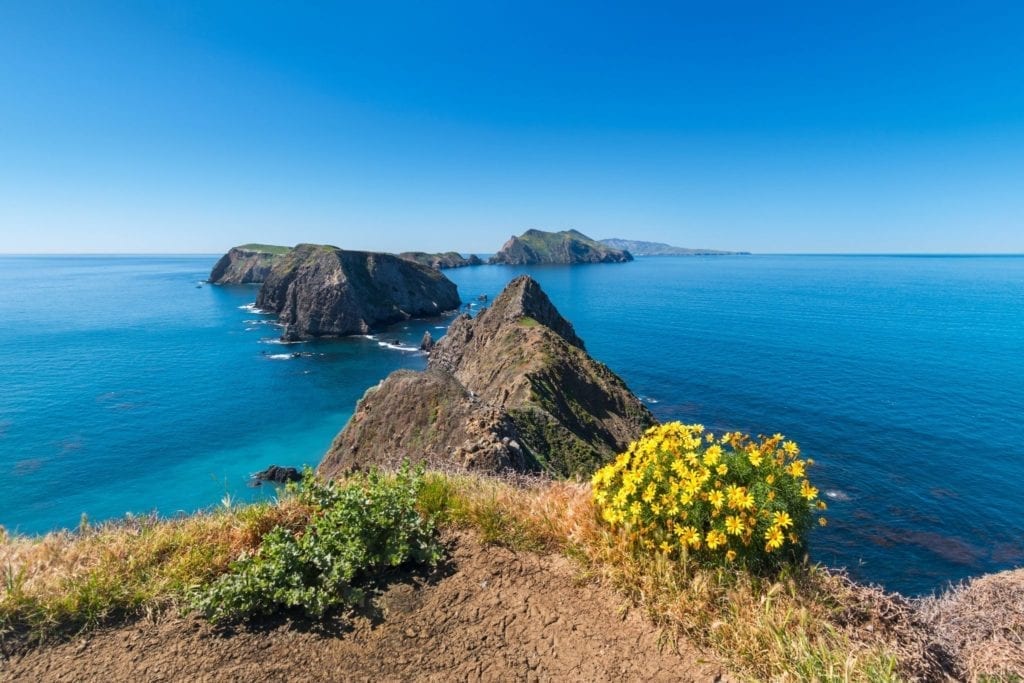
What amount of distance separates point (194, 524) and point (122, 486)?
142 ft

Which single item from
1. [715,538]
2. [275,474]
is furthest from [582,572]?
[275,474]

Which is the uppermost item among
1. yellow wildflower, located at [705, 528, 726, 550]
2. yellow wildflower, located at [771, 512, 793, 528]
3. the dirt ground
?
yellow wildflower, located at [771, 512, 793, 528]

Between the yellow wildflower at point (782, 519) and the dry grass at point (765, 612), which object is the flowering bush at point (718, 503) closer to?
the yellow wildflower at point (782, 519)

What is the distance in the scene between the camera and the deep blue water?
33.9m

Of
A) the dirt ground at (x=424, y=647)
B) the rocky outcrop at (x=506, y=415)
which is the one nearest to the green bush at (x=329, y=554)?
the dirt ground at (x=424, y=647)

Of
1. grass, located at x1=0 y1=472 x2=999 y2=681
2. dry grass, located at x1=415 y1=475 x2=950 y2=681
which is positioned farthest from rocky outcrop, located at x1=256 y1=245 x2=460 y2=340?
dry grass, located at x1=415 y1=475 x2=950 y2=681

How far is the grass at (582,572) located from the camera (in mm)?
4832

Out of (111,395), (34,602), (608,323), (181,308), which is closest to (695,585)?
(34,602)

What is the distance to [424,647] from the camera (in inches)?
217

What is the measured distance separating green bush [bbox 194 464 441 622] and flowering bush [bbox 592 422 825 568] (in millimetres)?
2936

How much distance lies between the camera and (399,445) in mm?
26203

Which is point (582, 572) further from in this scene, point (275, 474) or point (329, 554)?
point (275, 474)

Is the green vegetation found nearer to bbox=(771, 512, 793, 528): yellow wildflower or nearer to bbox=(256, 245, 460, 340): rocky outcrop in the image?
bbox=(771, 512, 793, 528): yellow wildflower

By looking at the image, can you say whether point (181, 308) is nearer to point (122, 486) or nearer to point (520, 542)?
point (122, 486)
